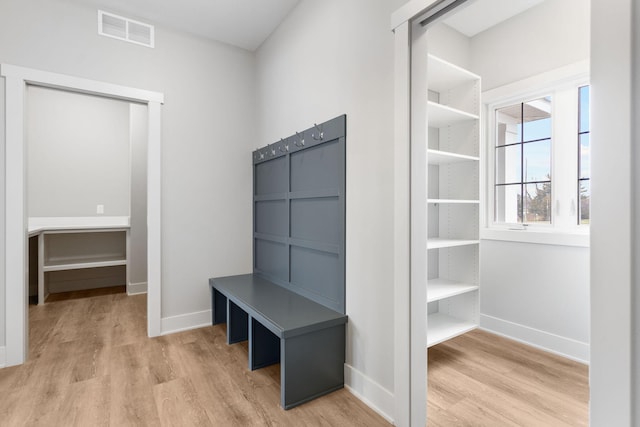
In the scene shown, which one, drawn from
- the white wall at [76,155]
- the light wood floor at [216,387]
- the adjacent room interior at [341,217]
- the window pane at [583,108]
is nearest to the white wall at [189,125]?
the adjacent room interior at [341,217]

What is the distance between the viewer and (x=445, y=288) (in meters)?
2.35

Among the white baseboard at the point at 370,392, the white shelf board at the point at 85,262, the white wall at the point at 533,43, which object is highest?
the white wall at the point at 533,43

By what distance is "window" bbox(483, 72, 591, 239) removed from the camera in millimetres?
2500

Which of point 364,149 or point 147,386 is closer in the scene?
point 364,149

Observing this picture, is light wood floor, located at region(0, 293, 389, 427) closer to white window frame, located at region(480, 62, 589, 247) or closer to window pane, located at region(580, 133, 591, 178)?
white window frame, located at region(480, 62, 589, 247)

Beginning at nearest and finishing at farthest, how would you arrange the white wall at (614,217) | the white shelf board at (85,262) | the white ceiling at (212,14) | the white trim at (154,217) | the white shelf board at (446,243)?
1. the white wall at (614,217)
2. the white shelf board at (446,243)
3. the white ceiling at (212,14)
4. the white trim at (154,217)
5. the white shelf board at (85,262)

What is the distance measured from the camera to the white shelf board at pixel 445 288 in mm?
2148

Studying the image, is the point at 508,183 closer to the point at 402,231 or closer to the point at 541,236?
the point at 541,236

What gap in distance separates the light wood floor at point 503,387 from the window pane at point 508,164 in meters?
1.42

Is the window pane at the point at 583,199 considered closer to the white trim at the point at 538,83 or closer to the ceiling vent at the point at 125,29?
the white trim at the point at 538,83

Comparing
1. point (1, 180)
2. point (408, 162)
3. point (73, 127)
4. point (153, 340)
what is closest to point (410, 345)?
point (408, 162)

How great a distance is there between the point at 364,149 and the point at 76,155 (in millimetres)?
4359

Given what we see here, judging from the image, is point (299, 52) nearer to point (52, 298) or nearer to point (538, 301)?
point (538, 301)

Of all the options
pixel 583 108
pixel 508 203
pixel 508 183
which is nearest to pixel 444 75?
pixel 583 108
